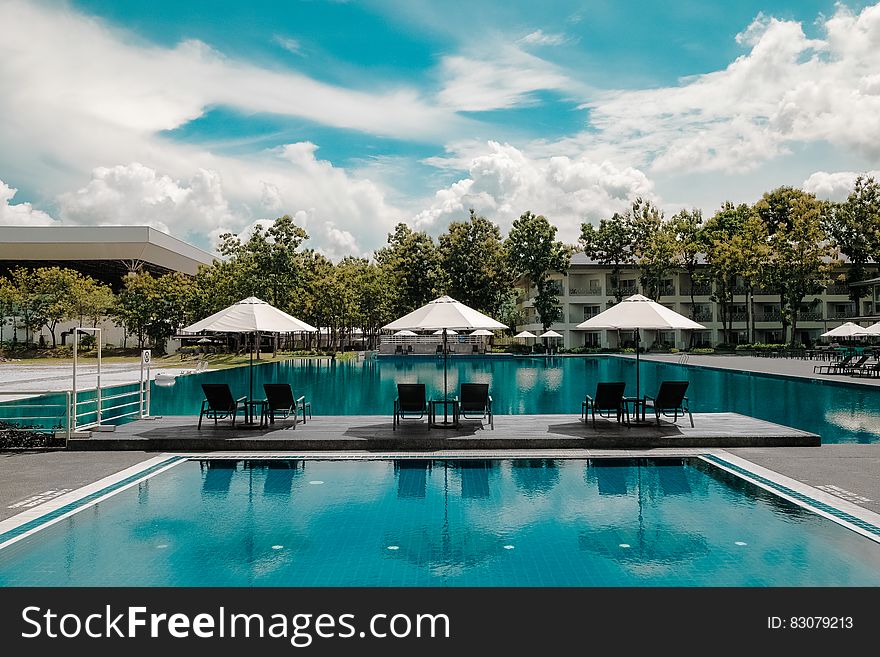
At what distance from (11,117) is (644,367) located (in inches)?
1164

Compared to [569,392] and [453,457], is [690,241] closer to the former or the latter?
[569,392]

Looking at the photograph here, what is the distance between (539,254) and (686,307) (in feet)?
49.5

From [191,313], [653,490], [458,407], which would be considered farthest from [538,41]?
[191,313]

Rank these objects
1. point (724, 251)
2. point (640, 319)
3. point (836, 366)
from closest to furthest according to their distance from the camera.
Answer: point (640, 319) → point (836, 366) → point (724, 251)

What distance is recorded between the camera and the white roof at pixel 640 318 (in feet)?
37.4

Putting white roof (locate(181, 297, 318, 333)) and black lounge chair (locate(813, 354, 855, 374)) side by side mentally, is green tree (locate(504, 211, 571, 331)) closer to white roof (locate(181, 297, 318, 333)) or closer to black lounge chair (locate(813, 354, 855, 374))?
black lounge chair (locate(813, 354, 855, 374))

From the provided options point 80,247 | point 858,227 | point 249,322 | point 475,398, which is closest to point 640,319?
point 475,398

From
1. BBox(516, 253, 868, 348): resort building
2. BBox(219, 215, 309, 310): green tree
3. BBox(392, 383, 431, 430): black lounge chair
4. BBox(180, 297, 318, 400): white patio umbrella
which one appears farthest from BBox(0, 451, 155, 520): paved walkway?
BBox(516, 253, 868, 348): resort building

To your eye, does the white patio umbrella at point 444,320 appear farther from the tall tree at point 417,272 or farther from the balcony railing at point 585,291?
the balcony railing at point 585,291

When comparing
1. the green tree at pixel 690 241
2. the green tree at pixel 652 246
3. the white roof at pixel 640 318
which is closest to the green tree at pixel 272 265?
the green tree at pixel 652 246

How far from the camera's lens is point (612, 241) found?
53.2 m

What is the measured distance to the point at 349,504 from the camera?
24.2 feet

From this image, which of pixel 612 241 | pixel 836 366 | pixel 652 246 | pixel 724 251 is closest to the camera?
pixel 836 366

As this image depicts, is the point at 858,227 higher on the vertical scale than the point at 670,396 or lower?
higher
